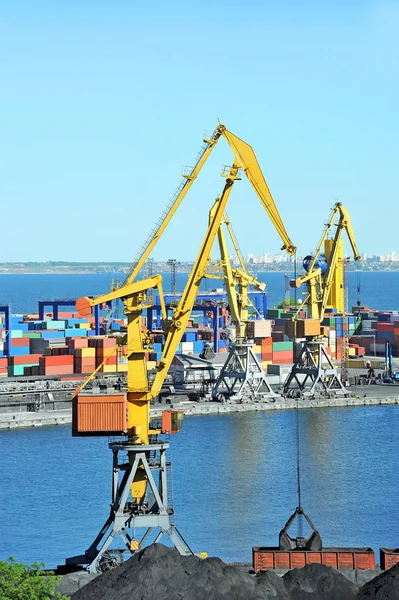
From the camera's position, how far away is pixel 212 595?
79.0 ft

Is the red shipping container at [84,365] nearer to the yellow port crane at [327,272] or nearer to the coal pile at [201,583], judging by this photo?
the yellow port crane at [327,272]

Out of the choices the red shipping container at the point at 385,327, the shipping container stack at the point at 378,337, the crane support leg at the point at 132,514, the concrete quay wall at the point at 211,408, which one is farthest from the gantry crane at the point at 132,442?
the red shipping container at the point at 385,327

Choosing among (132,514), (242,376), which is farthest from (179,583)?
(242,376)

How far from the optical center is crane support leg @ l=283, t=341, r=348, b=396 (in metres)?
68.0

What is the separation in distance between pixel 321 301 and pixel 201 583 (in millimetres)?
45166

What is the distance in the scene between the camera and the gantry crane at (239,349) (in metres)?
64.7

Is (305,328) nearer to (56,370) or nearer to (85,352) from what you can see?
(85,352)

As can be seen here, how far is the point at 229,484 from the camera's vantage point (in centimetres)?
4397

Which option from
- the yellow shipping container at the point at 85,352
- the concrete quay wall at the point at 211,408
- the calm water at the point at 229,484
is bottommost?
the calm water at the point at 229,484

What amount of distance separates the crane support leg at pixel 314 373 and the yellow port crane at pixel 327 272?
1682mm

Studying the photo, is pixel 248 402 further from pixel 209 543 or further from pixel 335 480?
pixel 209 543

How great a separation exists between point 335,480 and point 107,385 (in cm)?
2048

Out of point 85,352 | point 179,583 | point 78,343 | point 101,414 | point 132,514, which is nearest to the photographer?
point 179,583

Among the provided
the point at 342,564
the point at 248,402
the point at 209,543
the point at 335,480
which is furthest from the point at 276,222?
the point at 248,402
